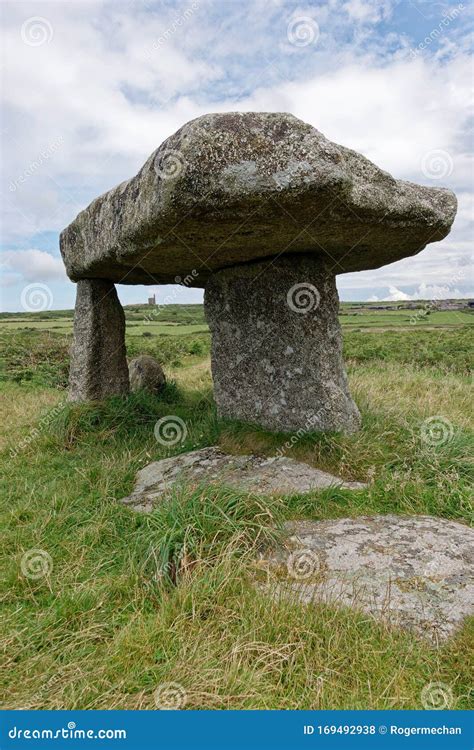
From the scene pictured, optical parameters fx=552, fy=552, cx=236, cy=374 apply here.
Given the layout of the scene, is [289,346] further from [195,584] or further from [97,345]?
[195,584]

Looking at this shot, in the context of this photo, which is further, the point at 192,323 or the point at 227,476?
the point at 192,323

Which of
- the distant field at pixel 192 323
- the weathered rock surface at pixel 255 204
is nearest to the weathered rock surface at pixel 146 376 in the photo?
the weathered rock surface at pixel 255 204

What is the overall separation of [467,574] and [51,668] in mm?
2543

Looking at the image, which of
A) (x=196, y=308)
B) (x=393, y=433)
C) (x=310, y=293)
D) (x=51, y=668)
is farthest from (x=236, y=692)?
(x=196, y=308)

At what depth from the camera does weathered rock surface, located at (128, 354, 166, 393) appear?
9.32 meters

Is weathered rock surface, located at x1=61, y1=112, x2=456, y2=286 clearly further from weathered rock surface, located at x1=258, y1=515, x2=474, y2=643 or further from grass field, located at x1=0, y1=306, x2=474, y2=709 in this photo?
weathered rock surface, located at x1=258, y1=515, x2=474, y2=643

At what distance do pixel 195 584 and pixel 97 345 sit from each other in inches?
196

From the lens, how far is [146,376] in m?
9.45

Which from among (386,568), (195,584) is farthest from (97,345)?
(386,568)

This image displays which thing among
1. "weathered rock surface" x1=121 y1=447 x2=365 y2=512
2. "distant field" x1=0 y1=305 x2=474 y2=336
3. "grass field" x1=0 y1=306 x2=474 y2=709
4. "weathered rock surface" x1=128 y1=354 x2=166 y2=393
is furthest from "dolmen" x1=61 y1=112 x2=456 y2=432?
"distant field" x1=0 y1=305 x2=474 y2=336

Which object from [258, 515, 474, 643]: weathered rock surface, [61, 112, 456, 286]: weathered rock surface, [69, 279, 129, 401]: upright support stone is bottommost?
[258, 515, 474, 643]: weathered rock surface

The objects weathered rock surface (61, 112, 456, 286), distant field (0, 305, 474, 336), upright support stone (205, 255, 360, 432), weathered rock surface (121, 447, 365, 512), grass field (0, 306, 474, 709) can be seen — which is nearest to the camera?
grass field (0, 306, 474, 709)

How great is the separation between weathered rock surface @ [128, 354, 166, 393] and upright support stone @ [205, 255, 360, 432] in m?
3.31

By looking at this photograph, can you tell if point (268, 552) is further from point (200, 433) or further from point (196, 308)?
point (196, 308)
